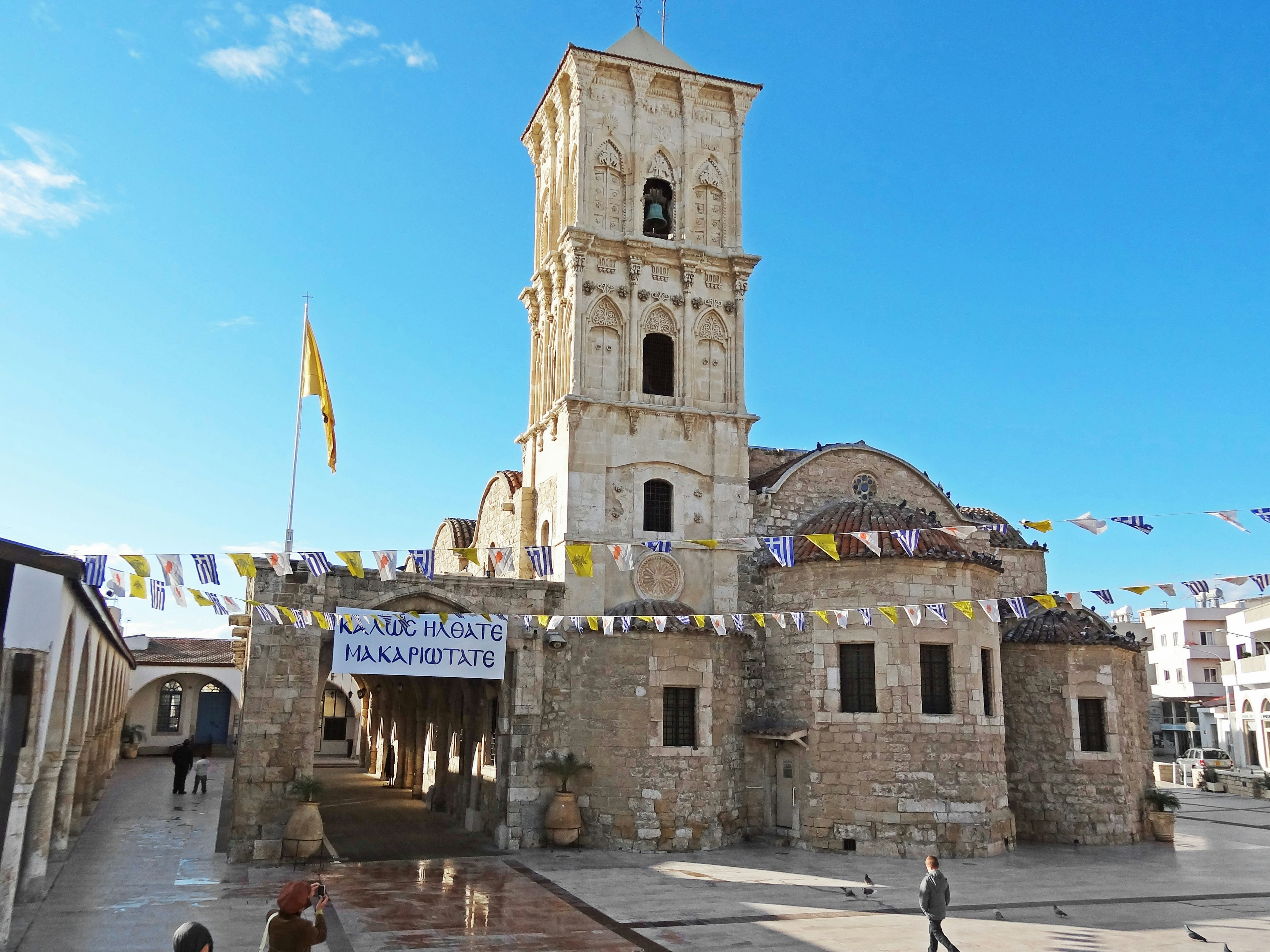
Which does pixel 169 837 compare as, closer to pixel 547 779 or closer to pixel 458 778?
pixel 458 778

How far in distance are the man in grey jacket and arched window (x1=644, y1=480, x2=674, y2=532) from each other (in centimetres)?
1146

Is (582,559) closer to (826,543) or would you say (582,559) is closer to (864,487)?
(826,543)

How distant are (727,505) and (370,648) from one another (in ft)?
27.3

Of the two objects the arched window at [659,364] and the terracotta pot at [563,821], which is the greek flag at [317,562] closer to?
the terracotta pot at [563,821]

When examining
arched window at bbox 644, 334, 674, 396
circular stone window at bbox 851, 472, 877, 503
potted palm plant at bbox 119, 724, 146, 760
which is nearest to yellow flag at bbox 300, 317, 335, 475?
arched window at bbox 644, 334, 674, 396

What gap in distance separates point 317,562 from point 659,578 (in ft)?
25.1

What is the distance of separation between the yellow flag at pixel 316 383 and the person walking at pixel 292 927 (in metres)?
Answer: 14.5

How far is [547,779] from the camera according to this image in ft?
63.9

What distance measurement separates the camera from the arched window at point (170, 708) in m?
43.3

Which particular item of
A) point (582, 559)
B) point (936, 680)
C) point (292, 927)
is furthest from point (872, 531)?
point (292, 927)

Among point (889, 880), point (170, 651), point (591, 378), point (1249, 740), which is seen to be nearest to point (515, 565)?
point (591, 378)

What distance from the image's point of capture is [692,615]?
66.9 ft

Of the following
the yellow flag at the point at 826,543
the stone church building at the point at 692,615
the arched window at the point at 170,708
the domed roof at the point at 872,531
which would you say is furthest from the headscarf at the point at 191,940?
the arched window at the point at 170,708

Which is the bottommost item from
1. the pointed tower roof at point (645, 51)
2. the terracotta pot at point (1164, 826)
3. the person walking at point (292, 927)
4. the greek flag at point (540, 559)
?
the terracotta pot at point (1164, 826)
